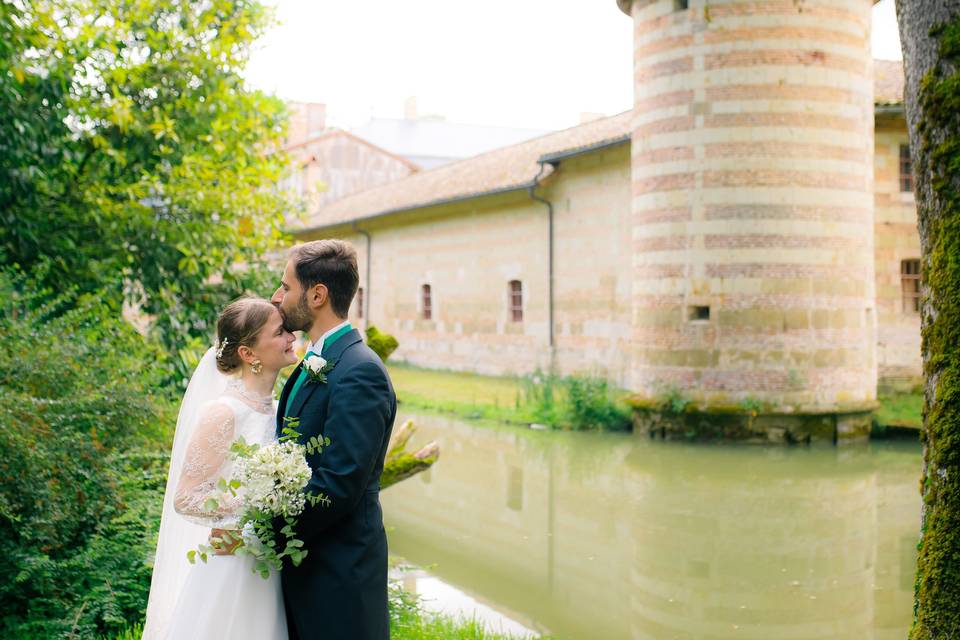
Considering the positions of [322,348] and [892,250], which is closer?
[322,348]

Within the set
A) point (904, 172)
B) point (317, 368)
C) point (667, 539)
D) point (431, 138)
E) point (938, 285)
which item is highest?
point (431, 138)

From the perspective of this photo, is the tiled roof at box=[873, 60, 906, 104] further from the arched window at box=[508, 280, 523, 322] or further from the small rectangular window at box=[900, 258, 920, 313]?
the arched window at box=[508, 280, 523, 322]

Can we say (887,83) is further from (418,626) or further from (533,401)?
(418,626)

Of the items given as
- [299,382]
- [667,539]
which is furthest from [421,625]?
[667,539]

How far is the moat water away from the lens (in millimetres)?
6277

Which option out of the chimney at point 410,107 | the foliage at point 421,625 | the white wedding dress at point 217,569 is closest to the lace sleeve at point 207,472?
the white wedding dress at point 217,569

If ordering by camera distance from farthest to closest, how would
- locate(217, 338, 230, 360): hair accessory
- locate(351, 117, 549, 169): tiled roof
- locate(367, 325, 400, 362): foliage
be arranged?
locate(351, 117, 549, 169): tiled roof
locate(367, 325, 400, 362): foliage
locate(217, 338, 230, 360): hair accessory

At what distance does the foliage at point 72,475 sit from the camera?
4762 mm

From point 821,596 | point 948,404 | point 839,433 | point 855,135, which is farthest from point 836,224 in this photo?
point 948,404

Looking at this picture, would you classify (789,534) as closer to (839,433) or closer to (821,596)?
(821,596)

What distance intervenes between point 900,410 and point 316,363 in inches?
564

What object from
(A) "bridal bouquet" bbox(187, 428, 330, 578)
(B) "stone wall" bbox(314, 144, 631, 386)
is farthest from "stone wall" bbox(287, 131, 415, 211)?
(A) "bridal bouquet" bbox(187, 428, 330, 578)

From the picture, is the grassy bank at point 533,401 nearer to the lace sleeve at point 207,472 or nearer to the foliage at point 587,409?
the foliage at point 587,409

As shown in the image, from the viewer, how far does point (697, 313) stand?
13938 mm
